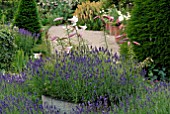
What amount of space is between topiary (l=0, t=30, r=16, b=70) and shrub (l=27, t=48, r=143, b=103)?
2086mm

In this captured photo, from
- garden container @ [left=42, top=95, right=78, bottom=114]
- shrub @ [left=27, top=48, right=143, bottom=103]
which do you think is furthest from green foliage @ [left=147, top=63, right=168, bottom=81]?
garden container @ [left=42, top=95, right=78, bottom=114]

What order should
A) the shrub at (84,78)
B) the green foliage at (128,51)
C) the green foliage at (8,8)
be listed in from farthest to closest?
1. the green foliage at (8,8)
2. the green foliage at (128,51)
3. the shrub at (84,78)

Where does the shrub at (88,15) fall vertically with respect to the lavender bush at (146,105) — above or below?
below

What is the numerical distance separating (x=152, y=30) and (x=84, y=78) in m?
2.05

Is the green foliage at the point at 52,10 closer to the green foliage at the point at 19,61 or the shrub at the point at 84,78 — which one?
the green foliage at the point at 19,61

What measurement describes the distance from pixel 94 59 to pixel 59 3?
9.36 meters

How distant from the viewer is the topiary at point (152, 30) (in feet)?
19.7

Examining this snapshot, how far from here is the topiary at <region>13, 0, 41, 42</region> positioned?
32.4 feet

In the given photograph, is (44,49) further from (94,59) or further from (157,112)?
(157,112)

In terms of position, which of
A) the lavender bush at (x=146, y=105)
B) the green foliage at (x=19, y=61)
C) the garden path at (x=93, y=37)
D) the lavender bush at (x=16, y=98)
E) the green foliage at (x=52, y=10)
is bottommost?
the garden path at (x=93, y=37)

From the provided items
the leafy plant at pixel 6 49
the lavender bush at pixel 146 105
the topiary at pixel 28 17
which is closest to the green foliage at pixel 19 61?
the leafy plant at pixel 6 49

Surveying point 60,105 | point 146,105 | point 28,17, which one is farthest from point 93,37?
point 146,105

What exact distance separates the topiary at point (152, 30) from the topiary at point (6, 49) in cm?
219

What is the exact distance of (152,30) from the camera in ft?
20.1
